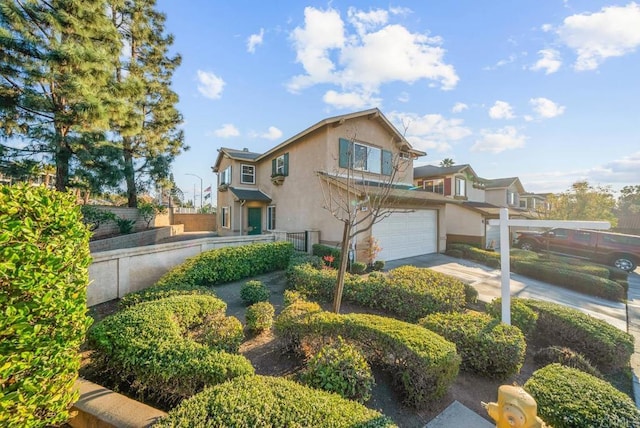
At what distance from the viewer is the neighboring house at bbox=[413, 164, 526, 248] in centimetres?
1681

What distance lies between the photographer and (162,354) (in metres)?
3.02

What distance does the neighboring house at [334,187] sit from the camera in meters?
12.1

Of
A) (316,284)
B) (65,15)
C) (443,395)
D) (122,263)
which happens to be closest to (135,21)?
(65,15)

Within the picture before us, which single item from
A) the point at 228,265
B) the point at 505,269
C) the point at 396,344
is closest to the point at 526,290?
the point at 505,269

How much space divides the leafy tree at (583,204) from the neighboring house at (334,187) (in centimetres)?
781

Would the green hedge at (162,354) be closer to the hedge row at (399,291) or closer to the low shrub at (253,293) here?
the low shrub at (253,293)

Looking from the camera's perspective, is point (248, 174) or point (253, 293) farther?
point (248, 174)

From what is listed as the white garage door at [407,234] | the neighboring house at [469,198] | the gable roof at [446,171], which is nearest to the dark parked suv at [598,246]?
the neighboring house at [469,198]

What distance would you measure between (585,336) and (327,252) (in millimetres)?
7564

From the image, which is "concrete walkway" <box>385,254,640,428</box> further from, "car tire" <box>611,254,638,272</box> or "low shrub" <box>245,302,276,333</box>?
"low shrub" <box>245,302,276,333</box>

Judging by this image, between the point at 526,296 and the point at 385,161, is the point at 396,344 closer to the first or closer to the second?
the point at 526,296

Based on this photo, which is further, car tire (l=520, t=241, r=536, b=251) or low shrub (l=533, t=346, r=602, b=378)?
car tire (l=520, t=241, r=536, b=251)

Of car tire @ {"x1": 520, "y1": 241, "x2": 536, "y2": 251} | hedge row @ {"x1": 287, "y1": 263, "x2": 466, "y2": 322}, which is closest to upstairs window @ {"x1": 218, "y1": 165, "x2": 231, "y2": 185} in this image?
hedge row @ {"x1": 287, "y1": 263, "x2": 466, "y2": 322}

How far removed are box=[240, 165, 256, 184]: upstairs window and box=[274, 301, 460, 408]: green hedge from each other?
15221mm
